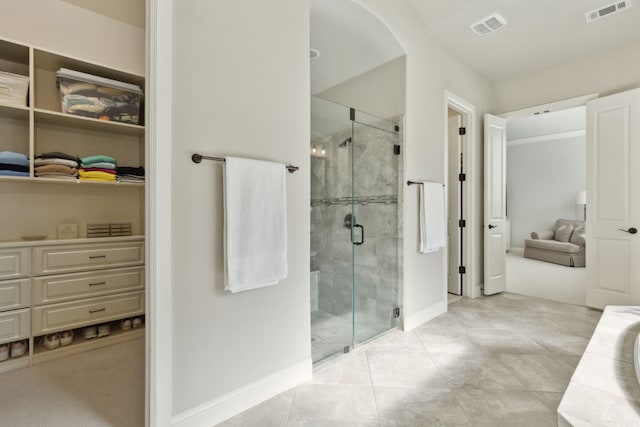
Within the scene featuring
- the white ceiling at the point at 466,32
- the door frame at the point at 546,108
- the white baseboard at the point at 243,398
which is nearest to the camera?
the white baseboard at the point at 243,398

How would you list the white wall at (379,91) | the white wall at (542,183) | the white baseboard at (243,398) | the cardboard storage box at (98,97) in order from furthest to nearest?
the white wall at (542,183) → the white wall at (379,91) → the cardboard storage box at (98,97) → the white baseboard at (243,398)

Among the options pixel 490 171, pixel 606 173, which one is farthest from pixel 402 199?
pixel 606 173

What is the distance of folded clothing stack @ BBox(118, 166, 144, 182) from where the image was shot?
2635 mm

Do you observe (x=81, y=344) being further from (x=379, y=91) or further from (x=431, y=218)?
(x=379, y=91)

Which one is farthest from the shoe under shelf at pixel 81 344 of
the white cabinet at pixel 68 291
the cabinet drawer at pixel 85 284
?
the cabinet drawer at pixel 85 284

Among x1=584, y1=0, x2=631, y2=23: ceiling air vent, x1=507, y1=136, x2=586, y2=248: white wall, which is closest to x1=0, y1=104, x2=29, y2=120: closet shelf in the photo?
x1=584, y1=0, x2=631, y2=23: ceiling air vent

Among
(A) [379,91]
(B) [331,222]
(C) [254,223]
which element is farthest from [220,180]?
(A) [379,91]

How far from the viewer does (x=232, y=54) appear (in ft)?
5.40

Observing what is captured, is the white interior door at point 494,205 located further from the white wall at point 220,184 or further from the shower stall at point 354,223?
the white wall at point 220,184

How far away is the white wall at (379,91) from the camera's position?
2.95 metres

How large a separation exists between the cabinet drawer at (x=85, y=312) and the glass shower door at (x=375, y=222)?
6.48 ft

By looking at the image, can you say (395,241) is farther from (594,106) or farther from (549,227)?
(549,227)

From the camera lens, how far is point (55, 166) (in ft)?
7.55

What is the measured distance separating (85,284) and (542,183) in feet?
30.3
